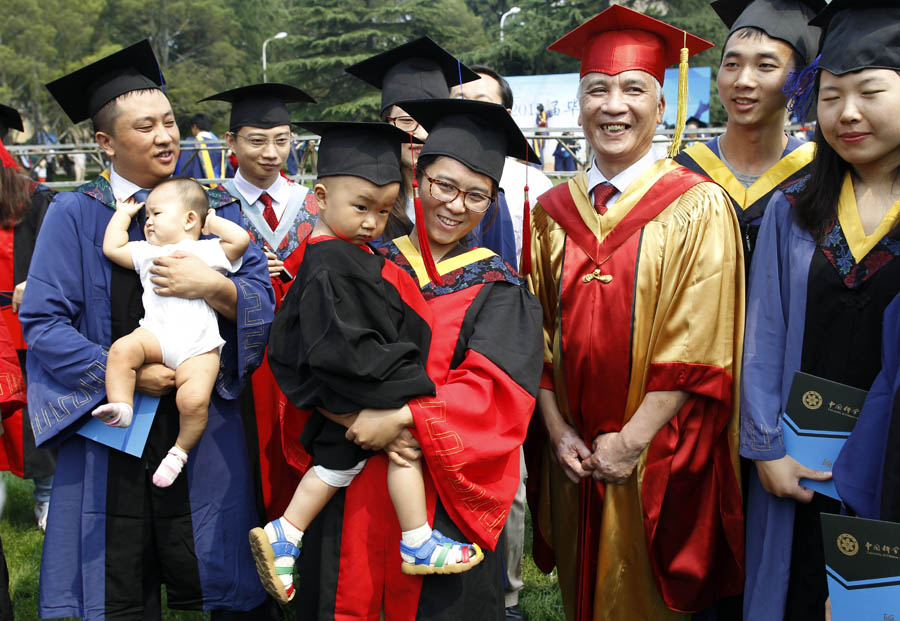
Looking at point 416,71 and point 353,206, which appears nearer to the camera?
point 353,206

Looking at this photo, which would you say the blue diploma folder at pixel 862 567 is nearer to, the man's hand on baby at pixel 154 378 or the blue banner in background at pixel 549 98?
the man's hand on baby at pixel 154 378

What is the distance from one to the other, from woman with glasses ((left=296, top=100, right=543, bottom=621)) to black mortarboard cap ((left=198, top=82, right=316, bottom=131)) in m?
1.62

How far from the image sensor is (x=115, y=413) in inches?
98.5

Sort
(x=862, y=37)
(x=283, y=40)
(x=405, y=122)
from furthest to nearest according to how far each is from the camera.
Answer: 1. (x=283, y=40)
2. (x=405, y=122)
3. (x=862, y=37)

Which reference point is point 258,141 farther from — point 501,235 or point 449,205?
point 449,205

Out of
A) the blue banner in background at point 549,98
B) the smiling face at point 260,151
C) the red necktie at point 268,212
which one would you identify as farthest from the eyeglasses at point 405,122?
the blue banner in background at point 549,98

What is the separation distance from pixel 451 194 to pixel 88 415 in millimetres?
1477

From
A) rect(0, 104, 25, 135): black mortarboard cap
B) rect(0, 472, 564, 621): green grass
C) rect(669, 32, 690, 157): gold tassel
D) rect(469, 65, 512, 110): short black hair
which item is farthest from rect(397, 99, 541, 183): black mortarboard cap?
rect(0, 104, 25, 135): black mortarboard cap

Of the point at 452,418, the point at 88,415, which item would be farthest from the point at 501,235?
the point at 88,415

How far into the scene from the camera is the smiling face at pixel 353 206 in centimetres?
230

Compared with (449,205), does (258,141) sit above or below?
above

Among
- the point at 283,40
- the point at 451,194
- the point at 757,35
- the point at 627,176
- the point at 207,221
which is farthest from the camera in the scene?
the point at 283,40

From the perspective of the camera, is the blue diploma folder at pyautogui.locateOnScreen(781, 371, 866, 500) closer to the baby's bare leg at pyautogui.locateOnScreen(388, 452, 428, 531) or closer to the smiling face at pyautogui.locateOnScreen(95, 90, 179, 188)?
the baby's bare leg at pyautogui.locateOnScreen(388, 452, 428, 531)

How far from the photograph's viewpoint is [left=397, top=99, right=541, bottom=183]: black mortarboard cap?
93.4 inches
